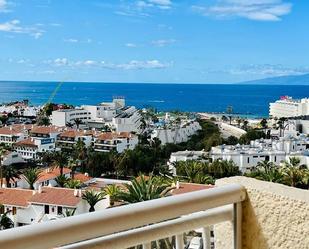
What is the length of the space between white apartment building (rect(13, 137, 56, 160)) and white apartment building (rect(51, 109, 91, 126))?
17.5 meters

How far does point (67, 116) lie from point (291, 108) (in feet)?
122

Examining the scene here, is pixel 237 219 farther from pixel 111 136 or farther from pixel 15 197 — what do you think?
pixel 111 136

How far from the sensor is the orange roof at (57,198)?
2187 centimetres

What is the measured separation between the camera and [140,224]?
1383 millimetres

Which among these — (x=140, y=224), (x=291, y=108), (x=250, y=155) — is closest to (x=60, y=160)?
(x=250, y=155)

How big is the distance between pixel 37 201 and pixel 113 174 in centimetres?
1533

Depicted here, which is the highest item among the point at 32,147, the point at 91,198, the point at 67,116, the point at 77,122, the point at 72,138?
the point at 67,116

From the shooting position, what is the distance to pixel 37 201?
73.7 ft

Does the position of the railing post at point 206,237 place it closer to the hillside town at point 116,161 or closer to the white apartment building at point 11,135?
the hillside town at point 116,161

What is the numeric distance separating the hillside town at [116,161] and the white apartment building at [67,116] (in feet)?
0.43

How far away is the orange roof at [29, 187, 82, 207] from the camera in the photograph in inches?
861

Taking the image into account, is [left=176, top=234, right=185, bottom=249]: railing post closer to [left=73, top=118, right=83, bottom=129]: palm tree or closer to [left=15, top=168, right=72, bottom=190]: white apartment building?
[left=15, top=168, right=72, bottom=190]: white apartment building

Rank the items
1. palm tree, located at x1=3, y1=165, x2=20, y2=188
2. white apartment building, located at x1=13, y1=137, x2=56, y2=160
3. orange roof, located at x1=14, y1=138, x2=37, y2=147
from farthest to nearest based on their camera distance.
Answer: orange roof, located at x1=14, y1=138, x2=37, y2=147, white apartment building, located at x1=13, y1=137, x2=56, y2=160, palm tree, located at x1=3, y1=165, x2=20, y2=188

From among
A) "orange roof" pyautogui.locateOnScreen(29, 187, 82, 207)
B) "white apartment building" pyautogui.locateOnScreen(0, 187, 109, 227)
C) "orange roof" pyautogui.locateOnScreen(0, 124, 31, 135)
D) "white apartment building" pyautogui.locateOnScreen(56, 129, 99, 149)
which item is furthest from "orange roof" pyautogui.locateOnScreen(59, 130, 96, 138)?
"white apartment building" pyautogui.locateOnScreen(0, 187, 109, 227)
